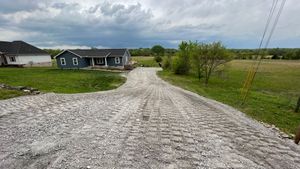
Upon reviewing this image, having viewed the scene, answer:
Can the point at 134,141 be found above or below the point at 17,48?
below

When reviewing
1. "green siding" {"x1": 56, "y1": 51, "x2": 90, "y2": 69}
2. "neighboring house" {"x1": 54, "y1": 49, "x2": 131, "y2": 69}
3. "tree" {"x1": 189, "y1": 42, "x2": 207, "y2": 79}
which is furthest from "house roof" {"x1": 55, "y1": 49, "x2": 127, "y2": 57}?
"tree" {"x1": 189, "y1": 42, "x2": 207, "y2": 79}

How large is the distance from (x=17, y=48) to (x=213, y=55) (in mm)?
35519

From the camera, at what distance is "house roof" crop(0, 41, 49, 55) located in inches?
1275

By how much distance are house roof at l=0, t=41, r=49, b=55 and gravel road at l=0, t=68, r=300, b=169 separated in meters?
32.5

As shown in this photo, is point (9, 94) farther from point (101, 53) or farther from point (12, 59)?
point (12, 59)

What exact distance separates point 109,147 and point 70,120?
2.64 m

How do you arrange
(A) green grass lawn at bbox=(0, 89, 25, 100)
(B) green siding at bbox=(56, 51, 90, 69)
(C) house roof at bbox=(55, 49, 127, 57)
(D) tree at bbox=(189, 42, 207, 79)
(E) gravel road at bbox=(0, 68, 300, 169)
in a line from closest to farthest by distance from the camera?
(E) gravel road at bbox=(0, 68, 300, 169), (A) green grass lawn at bbox=(0, 89, 25, 100), (D) tree at bbox=(189, 42, 207, 79), (B) green siding at bbox=(56, 51, 90, 69), (C) house roof at bbox=(55, 49, 127, 57)

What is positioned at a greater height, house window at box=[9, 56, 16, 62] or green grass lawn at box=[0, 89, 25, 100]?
house window at box=[9, 56, 16, 62]

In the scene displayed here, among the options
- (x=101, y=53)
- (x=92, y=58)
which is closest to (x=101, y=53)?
(x=101, y=53)

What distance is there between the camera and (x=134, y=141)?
14.9 ft

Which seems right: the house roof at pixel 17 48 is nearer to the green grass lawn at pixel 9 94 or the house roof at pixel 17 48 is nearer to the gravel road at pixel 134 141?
the green grass lawn at pixel 9 94

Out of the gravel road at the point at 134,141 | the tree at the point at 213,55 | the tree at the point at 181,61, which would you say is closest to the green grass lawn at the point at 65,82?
the gravel road at the point at 134,141

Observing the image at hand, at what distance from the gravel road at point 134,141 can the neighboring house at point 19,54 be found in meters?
31.9

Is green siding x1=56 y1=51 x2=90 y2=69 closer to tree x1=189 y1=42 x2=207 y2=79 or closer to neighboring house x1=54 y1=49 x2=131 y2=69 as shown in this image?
neighboring house x1=54 y1=49 x2=131 y2=69
